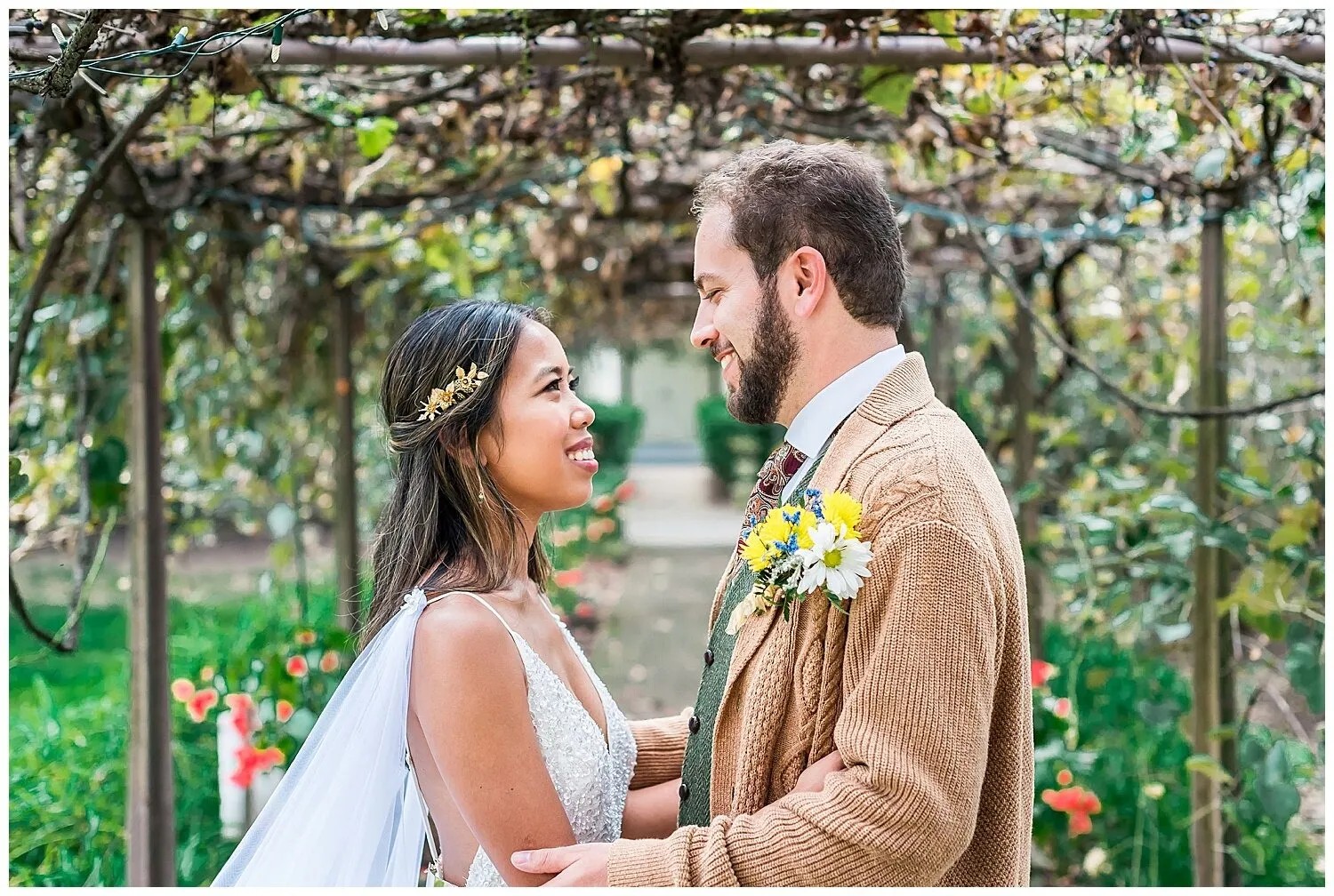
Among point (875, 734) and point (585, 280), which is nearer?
point (875, 734)

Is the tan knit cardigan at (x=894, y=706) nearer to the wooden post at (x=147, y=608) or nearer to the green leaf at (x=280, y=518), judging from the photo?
the wooden post at (x=147, y=608)

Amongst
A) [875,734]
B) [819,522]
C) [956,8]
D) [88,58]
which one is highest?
[956,8]

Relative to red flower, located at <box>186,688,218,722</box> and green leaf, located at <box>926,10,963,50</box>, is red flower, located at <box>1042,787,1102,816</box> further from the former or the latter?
red flower, located at <box>186,688,218,722</box>

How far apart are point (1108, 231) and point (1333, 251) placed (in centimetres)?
210

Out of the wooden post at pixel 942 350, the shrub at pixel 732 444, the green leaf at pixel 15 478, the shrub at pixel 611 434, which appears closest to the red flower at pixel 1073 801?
the green leaf at pixel 15 478

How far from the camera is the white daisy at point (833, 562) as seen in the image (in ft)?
4.58

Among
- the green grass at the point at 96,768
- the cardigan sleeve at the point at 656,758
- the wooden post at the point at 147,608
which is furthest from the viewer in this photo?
the green grass at the point at 96,768

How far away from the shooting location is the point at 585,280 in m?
6.51

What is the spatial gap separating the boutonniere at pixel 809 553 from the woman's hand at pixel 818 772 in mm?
183

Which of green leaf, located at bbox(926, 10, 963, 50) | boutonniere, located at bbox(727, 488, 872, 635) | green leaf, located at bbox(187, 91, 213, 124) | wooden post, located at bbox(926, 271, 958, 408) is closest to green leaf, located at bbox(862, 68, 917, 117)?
green leaf, located at bbox(926, 10, 963, 50)

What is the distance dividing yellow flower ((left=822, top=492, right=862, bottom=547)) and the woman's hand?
0.90ft

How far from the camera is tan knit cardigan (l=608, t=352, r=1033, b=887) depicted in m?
1.35

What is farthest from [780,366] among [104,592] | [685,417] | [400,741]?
[685,417]

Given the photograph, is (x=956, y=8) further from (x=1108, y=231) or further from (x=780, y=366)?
(x=1108, y=231)
